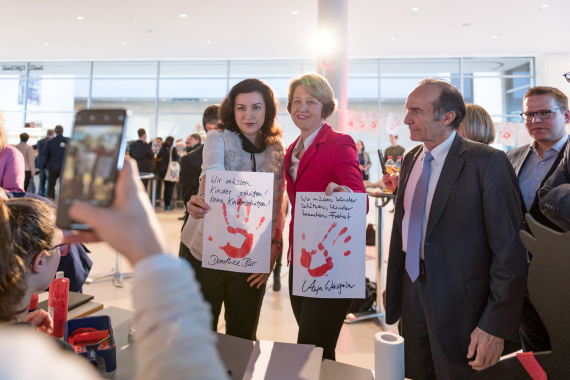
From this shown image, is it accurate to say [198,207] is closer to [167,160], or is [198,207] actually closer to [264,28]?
[167,160]

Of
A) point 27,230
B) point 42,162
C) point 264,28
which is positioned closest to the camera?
point 27,230

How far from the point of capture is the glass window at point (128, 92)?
41.7ft

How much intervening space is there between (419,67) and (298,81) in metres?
11.6

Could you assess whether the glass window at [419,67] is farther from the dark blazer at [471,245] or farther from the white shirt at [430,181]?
the dark blazer at [471,245]

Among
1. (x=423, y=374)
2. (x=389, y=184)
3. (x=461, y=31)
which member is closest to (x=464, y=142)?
(x=389, y=184)

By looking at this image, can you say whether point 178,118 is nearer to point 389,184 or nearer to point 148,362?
point 389,184

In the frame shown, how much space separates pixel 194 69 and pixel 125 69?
2.51m

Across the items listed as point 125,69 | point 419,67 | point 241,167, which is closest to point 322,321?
point 241,167

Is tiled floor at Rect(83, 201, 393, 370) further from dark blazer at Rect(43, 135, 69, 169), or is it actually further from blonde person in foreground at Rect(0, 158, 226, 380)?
dark blazer at Rect(43, 135, 69, 169)

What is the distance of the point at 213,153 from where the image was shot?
150 cm

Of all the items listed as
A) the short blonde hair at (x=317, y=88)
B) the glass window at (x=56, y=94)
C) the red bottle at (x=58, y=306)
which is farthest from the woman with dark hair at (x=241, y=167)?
the glass window at (x=56, y=94)

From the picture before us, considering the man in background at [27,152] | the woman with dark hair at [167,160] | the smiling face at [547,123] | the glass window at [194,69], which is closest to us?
the smiling face at [547,123]

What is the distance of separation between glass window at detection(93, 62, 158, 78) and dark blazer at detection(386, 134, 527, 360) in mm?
13121

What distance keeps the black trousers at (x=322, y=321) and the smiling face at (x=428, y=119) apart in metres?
0.73
